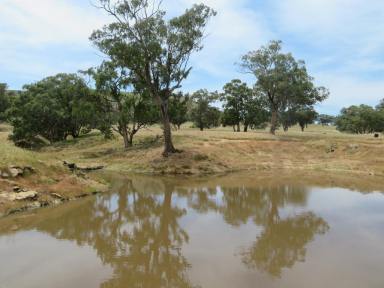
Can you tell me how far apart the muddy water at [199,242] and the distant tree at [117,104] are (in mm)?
23197

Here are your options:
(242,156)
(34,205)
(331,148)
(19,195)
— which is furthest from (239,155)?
(19,195)

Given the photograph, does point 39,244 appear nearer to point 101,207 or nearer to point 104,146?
point 101,207

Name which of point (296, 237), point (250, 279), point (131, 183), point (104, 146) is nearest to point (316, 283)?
point (250, 279)

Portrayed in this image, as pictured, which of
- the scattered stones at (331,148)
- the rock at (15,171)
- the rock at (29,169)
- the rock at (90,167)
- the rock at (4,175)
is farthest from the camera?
the scattered stones at (331,148)

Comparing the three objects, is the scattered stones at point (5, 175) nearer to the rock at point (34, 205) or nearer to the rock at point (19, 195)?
the rock at point (19, 195)

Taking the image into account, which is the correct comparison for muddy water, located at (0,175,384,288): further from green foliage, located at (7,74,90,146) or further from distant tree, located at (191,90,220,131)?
distant tree, located at (191,90,220,131)

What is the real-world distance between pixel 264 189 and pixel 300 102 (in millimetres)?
32393

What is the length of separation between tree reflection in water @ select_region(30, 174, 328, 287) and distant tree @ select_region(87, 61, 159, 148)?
19862 millimetres

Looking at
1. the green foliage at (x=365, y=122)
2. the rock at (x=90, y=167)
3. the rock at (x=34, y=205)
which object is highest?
the green foliage at (x=365, y=122)

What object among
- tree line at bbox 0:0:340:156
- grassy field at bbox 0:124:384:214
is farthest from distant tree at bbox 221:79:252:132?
grassy field at bbox 0:124:384:214

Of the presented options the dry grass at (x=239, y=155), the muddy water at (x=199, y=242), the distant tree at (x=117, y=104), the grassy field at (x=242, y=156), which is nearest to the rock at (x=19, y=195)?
the muddy water at (x=199, y=242)

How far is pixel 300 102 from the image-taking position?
54.8m

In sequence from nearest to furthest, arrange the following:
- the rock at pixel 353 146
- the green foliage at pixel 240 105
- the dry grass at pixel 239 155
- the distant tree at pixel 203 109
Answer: the dry grass at pixel 239 155
the rock at pixel 353 146
the green foliage at pixel 240 105
the distant tree at pixel 203 109

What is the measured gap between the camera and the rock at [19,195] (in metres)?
17.4
